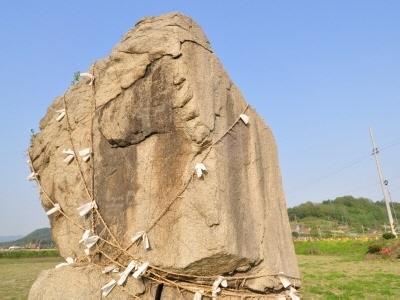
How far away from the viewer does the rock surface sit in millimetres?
4375

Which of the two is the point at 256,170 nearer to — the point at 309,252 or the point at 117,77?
the point at 117,77

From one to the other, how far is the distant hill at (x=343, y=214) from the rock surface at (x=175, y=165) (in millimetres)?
91240

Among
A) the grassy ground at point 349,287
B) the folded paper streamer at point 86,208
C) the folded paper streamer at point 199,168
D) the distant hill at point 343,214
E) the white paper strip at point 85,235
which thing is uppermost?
the distant hill at point 343,214

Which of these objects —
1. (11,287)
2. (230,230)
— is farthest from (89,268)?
(11,287)

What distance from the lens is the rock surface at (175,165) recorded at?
438 centimetres

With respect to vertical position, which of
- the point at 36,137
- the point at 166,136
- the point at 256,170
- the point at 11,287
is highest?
the point at 36,137

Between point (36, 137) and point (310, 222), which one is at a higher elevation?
point (310, 222)

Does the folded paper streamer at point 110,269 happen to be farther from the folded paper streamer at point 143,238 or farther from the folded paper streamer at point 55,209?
the folded paper streamer at point 55,209

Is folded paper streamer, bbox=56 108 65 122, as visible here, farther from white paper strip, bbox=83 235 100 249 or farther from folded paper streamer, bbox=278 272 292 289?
folded paper streamer, bbox=278 272 292 289

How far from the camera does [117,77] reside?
4.97 meters

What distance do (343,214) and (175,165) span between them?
345ft

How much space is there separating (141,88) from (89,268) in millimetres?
2110

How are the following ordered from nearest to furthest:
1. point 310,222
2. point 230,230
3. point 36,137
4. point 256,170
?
point 230,230
point 256,170
point 36,137
point 310,222

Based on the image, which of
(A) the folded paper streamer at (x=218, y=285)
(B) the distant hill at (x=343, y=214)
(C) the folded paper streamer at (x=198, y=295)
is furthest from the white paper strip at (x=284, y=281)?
(B) the distant hill at (x=343, y=214)
